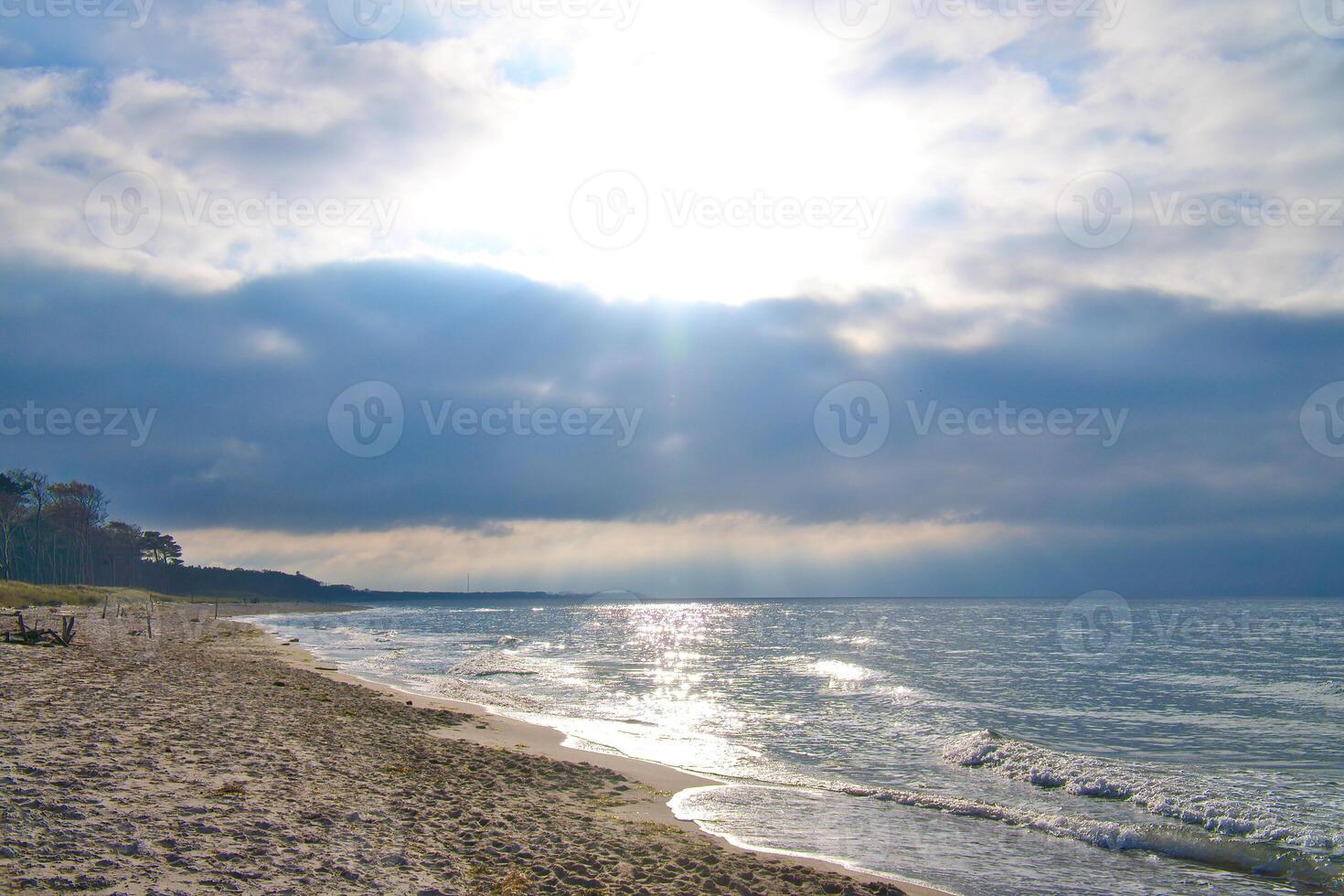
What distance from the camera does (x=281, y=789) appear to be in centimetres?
1204

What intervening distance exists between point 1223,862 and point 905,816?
5071 millimetres

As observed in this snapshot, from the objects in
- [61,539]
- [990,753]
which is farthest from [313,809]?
[61,539]

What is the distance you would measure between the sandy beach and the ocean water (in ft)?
6.73

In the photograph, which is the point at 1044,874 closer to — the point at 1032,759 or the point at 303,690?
the point at 1032,759

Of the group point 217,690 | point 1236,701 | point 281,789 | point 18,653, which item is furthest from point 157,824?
point 1236,701

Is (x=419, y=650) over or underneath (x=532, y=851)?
underneath

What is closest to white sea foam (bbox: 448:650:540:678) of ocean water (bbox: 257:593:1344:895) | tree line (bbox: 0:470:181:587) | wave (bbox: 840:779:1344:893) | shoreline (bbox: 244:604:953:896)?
ocean water (bbox: 257:593:1344:895)

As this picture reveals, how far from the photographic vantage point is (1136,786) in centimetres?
1783

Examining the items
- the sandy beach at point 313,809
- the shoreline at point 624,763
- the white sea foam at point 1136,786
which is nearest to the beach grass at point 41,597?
the shoreline at point 624,763

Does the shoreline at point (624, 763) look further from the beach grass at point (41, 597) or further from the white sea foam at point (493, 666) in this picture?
the beach grass at point (41, 597)

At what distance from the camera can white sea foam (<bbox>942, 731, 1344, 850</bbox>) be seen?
48.2 ft

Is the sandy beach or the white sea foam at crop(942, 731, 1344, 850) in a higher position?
the sandy beach

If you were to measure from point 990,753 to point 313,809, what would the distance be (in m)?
16.7

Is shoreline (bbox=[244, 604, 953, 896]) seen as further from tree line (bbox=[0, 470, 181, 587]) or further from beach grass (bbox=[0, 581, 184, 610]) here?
tree line (bbox=[0, 470, 181, 587])
